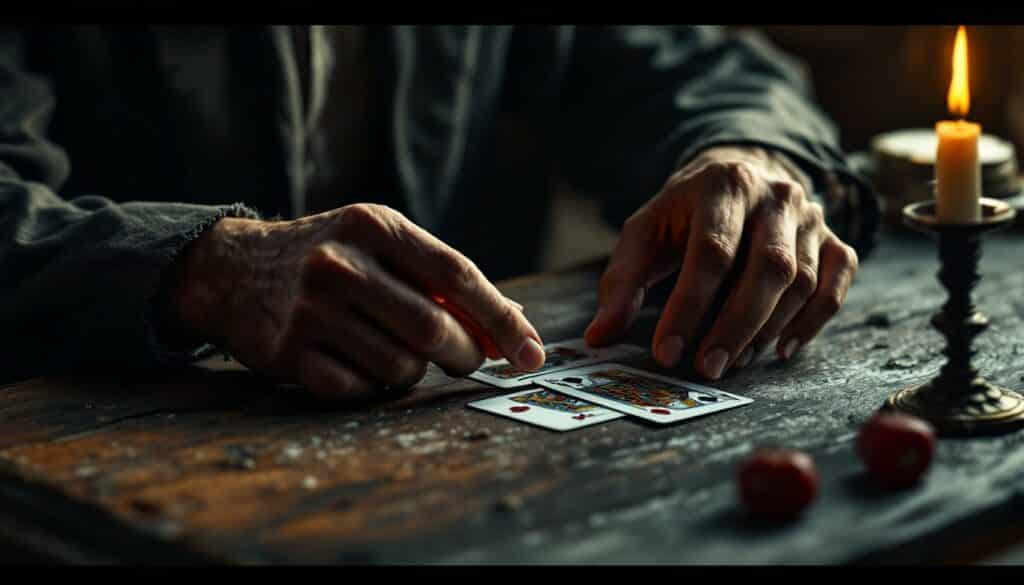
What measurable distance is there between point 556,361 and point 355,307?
0.98 ft

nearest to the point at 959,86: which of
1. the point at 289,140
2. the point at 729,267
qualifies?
the point at 729,267

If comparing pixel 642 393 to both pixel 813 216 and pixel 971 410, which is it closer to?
pixel 971 410

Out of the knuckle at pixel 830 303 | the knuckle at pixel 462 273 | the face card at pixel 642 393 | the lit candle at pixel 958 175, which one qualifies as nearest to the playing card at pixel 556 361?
the face card at pixel 642 393

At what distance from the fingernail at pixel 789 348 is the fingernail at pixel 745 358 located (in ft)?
0.14

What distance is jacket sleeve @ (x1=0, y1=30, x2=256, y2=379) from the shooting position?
1.38 metres

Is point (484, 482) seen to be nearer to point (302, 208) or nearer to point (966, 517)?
point (966, 517)

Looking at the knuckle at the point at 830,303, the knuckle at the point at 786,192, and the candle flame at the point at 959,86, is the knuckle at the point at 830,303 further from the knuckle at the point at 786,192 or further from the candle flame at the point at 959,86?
the candle flame at the point at 959,86

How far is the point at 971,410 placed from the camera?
3.85ft

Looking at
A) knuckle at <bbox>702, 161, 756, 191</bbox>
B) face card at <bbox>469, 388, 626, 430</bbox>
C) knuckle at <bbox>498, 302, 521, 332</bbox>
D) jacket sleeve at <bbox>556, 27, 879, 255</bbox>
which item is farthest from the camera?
jacket sleeve at <bbox>556, 27, 879, 255</bbox>

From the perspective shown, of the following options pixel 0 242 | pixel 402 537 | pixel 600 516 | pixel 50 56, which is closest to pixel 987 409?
pixel 600 516

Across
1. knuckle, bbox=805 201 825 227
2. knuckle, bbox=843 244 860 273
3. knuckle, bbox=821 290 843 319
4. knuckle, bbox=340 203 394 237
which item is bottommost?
knuckle, bbox=821 290 843 319

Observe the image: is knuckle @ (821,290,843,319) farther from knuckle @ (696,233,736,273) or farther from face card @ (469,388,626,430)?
face card @ (469,388,626,430)

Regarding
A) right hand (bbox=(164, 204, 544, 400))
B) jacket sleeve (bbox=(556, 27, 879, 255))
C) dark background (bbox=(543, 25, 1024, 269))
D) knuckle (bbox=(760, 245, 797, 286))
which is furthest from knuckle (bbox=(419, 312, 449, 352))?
dark background (bbox=(543, 25, 1024, 269))

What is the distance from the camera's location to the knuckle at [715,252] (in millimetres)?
1445
